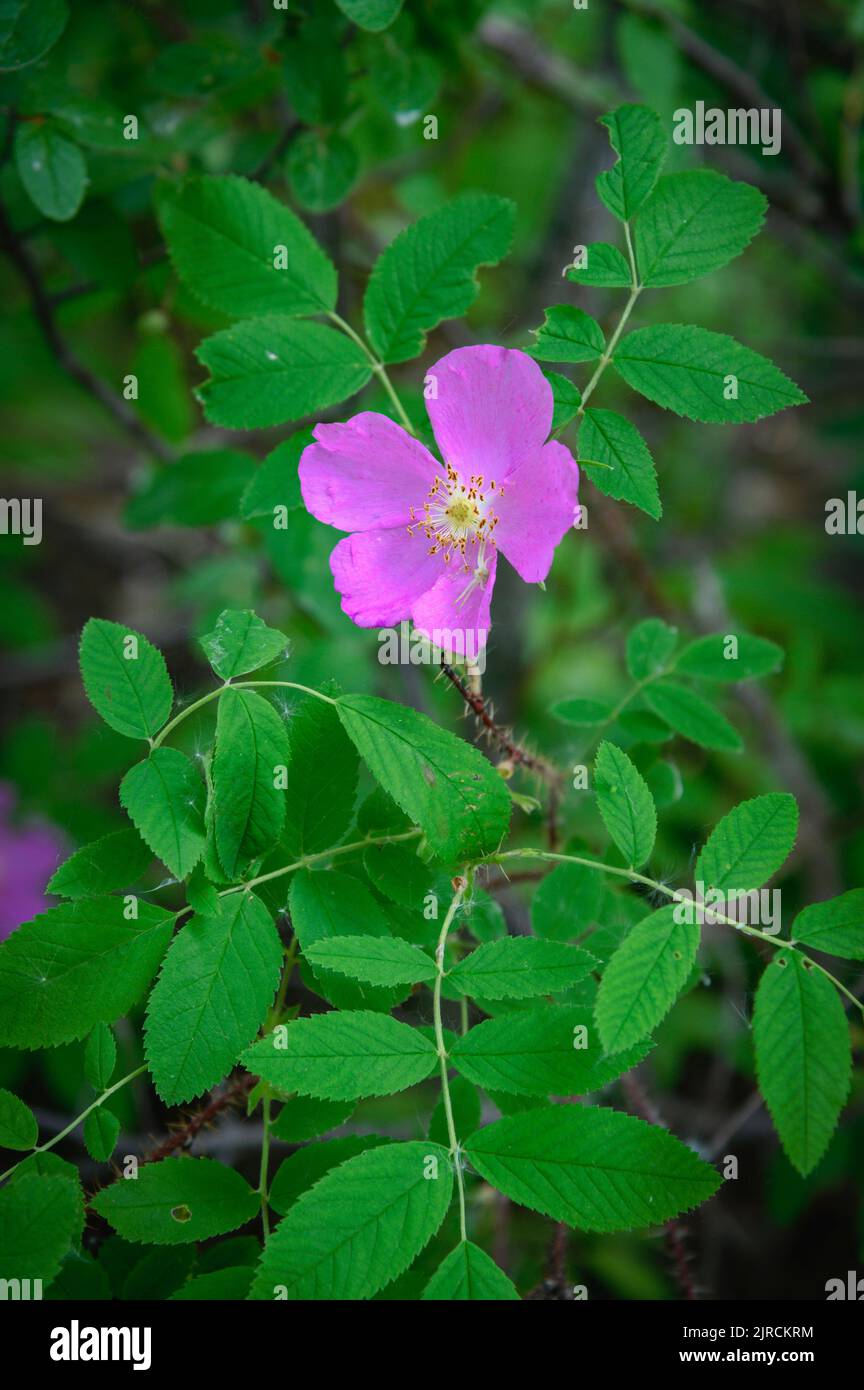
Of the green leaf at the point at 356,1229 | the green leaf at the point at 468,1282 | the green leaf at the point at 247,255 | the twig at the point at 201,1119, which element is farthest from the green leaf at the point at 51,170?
the green leaf at the point at 468,1282

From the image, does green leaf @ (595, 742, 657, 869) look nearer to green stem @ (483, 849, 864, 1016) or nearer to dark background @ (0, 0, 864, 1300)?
green stem @ (483, 849, 864, 1016)

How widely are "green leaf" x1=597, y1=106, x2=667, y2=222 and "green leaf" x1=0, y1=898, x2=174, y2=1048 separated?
3.06ft

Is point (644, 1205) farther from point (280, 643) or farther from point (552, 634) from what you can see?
point (552, 634)

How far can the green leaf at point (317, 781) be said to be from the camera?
122 centimetres

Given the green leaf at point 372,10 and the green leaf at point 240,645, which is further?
the green leaf at point 372,10

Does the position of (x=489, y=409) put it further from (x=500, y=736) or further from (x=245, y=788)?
(x=245, y=788)

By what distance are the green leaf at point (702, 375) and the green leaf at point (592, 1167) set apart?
73 centimetres

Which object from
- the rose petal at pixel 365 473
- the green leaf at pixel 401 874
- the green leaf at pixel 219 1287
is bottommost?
the green leaf at pixel 219 1287

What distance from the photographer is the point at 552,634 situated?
3.31 metres

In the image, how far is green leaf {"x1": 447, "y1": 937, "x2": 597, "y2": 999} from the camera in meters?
1.11

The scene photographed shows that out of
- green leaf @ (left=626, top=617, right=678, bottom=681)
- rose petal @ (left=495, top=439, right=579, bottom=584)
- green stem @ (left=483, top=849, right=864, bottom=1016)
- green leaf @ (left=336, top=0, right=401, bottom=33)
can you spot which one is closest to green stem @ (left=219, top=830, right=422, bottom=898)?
green stem @ (left=483, top=849, right=864, bottom=1016)

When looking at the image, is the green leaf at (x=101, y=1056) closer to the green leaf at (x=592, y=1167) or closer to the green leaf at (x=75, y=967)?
the green leaf at (x=75, y=967)

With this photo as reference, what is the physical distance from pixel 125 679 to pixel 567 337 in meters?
0.61

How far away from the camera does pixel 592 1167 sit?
1.09 meters
